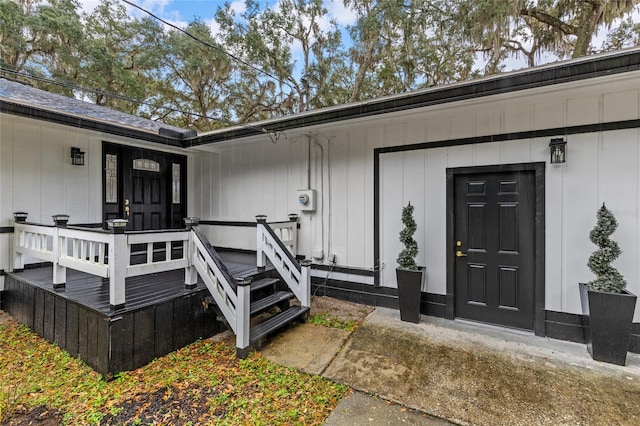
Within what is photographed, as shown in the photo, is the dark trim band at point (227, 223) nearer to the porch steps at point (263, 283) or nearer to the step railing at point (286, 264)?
the step railing at point (286, 264)

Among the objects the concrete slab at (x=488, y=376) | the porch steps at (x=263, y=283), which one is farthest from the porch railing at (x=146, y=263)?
the concrete slab at (x=488, y=376)

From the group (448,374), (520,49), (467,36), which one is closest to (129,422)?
(448,374)

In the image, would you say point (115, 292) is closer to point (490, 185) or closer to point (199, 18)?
point (490, 185)

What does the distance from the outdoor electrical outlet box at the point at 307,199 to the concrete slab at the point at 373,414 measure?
3.18m

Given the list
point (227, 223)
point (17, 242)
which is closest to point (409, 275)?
point (227, 223)

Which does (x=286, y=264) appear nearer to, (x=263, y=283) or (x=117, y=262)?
(x=263, y=283)

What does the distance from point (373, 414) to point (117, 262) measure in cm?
247

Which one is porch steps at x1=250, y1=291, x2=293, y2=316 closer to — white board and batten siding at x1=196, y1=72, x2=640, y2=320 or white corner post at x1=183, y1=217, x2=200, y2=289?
Result: white corner post at x1=183, y1=217, x2=200, y2=289

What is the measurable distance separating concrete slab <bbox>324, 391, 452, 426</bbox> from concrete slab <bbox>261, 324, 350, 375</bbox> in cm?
51

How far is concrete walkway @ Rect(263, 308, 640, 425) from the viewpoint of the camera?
2.17 metres

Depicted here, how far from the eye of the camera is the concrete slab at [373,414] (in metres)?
2.08

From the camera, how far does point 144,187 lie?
5.65 metres

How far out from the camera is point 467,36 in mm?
7238

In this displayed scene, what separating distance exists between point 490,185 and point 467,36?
5.48 metres
